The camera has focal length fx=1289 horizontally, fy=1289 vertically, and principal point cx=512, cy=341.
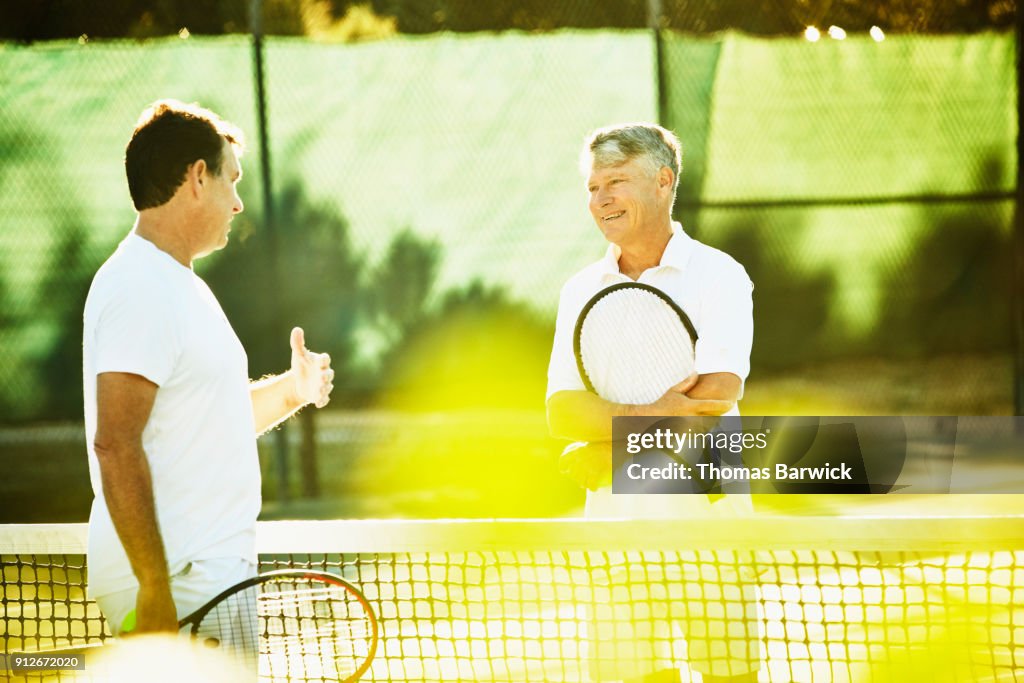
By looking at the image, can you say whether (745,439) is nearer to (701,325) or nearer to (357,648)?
(701,325)

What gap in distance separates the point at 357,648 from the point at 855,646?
4.92ft

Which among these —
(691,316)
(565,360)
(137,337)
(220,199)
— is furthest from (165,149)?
(691,316)

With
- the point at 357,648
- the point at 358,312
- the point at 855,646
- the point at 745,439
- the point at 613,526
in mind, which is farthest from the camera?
the point at 358,312

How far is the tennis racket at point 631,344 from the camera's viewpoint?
257cm

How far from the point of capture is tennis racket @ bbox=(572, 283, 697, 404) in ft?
8.42

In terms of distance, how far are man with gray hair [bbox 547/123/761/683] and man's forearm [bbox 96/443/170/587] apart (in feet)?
2.97

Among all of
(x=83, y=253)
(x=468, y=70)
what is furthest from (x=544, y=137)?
(x=83, y=253)

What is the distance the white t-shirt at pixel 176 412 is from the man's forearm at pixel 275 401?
0.36m

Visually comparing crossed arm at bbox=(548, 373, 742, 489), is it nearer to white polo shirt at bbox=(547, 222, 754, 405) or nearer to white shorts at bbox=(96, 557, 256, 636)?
white polo shirt at bbox=(547, 222, 754, 405)

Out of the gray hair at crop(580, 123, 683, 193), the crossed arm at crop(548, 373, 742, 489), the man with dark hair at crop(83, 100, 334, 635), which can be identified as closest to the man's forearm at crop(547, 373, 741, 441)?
the crossed arm at crop(548, 373, 742, 489)

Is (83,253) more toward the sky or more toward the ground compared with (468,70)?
more toward the ground

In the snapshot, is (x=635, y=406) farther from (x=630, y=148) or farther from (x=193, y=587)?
(x=193, y=587)

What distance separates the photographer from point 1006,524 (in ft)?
8.13

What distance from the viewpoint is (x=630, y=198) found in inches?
102
